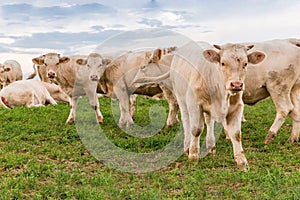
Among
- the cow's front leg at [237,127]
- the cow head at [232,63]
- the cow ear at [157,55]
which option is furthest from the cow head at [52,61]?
the cow head at [232,63]

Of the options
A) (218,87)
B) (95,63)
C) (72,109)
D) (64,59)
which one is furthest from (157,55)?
(218,87)

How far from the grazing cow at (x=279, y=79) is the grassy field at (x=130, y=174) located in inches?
20.5

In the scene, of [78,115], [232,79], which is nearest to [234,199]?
[232,79]

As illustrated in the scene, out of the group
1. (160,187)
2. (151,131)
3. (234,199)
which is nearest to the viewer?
(234,199)

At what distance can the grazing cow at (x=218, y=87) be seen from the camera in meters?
7.36

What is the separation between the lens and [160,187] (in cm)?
716

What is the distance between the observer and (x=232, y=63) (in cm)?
734

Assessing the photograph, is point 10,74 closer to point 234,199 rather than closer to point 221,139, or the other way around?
point 221,139

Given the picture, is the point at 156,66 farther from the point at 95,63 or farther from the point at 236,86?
the point at 236,86

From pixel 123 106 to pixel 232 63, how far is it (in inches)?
239

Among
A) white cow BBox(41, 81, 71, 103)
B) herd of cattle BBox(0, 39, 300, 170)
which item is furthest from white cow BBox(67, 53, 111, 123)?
white cow BBox(41, 81, 71, 103)

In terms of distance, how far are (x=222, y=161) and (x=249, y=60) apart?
77.8 inches

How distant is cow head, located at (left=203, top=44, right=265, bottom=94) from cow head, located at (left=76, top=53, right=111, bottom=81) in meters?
5.52

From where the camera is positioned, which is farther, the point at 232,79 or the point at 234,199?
the point at 232,79
